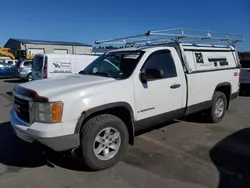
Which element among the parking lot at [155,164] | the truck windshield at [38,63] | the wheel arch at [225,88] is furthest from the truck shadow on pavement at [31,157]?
the truck windshield at [38,63]

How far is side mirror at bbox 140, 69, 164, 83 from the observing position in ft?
13.9

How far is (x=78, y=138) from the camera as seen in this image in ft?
11.5

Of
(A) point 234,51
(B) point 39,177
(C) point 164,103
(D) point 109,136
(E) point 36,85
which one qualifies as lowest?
(B) point 39,177

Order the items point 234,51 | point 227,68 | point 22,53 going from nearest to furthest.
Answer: point 227,68, point 234,51, point 22,53

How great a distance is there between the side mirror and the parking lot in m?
1.36

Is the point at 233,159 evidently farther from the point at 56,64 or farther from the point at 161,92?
the point at 56,64

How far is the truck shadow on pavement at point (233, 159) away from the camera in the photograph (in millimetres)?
3445

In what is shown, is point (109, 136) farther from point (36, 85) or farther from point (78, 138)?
point (36, 85)

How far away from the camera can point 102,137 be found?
3.84m

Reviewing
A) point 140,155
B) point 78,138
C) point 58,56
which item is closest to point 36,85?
point 78,138

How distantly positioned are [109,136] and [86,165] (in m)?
0.56

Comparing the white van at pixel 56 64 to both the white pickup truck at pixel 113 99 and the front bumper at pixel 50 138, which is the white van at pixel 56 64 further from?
the front bumper at pixel 50 138

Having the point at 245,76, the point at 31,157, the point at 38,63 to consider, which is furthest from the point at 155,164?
the point at 38,63

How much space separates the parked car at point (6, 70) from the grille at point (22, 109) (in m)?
20.3
